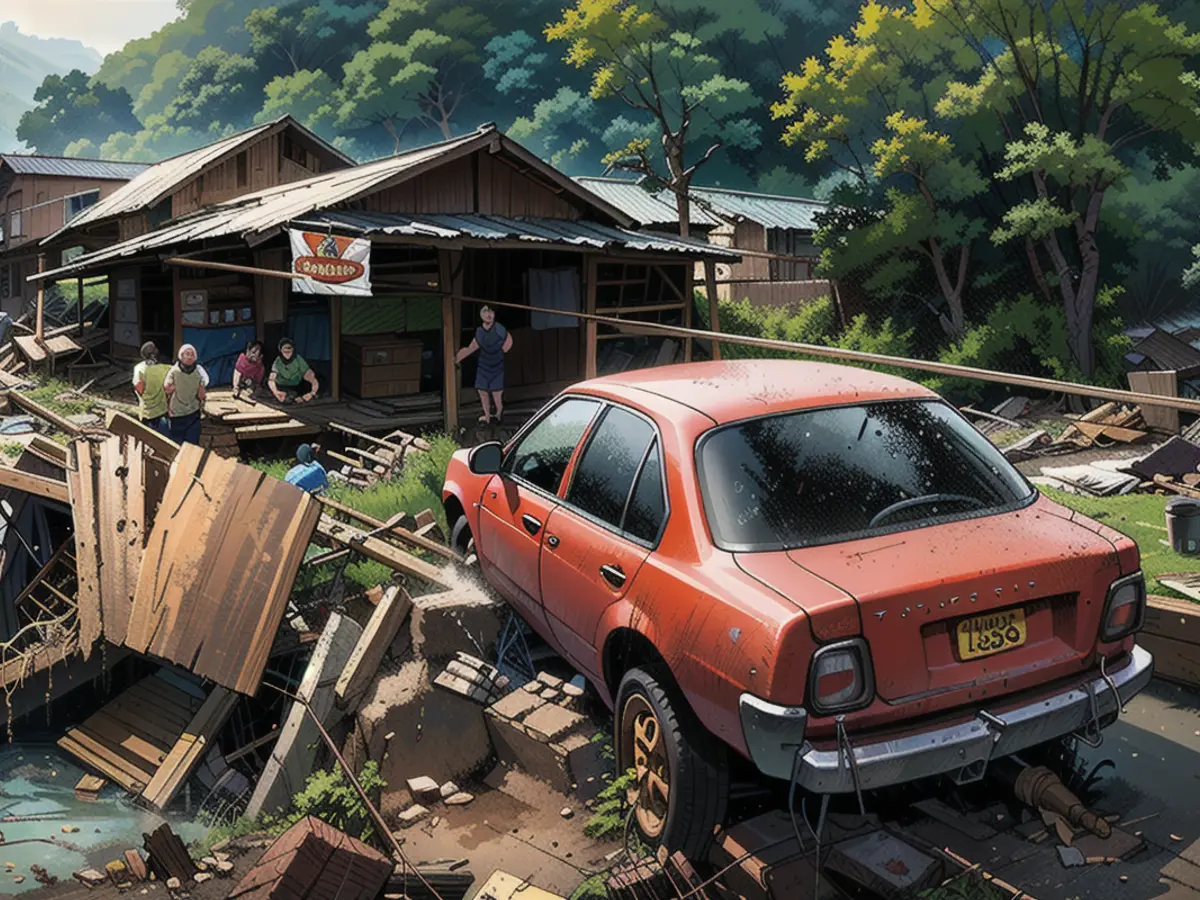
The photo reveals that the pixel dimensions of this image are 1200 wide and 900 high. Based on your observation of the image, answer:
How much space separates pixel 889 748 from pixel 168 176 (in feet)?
82.8

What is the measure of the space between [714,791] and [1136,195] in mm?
31636

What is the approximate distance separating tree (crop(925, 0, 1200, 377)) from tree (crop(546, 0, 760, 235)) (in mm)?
7000

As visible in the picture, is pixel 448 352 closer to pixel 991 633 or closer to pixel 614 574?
pixel 614 574

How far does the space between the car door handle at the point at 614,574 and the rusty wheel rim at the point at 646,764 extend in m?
0.46

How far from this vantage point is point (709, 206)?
107 feet

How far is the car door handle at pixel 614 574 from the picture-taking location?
14.1 ft

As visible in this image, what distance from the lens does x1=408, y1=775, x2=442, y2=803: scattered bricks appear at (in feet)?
17.0

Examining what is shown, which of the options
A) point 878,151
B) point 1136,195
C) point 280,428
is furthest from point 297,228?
point 1136,195

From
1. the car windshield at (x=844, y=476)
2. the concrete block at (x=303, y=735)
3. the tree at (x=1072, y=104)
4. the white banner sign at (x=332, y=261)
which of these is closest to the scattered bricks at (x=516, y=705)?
the concrete block at (x=303, y=735)

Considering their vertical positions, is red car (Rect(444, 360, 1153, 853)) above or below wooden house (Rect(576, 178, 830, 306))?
below

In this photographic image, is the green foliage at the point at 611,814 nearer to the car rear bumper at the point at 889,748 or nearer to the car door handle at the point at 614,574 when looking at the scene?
the car door handle at the point at 614,574

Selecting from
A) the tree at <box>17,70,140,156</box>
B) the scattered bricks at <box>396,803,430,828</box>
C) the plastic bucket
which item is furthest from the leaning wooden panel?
the tree at <box>17,70,140,156</box>

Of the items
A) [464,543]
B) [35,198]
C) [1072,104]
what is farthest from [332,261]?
[35,198]

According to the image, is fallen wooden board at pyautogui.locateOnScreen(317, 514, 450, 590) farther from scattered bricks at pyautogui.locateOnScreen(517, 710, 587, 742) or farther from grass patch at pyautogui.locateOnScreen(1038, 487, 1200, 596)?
grass patch at pyautogui.locateOnScreen(1038, 487, 1200, 596)
